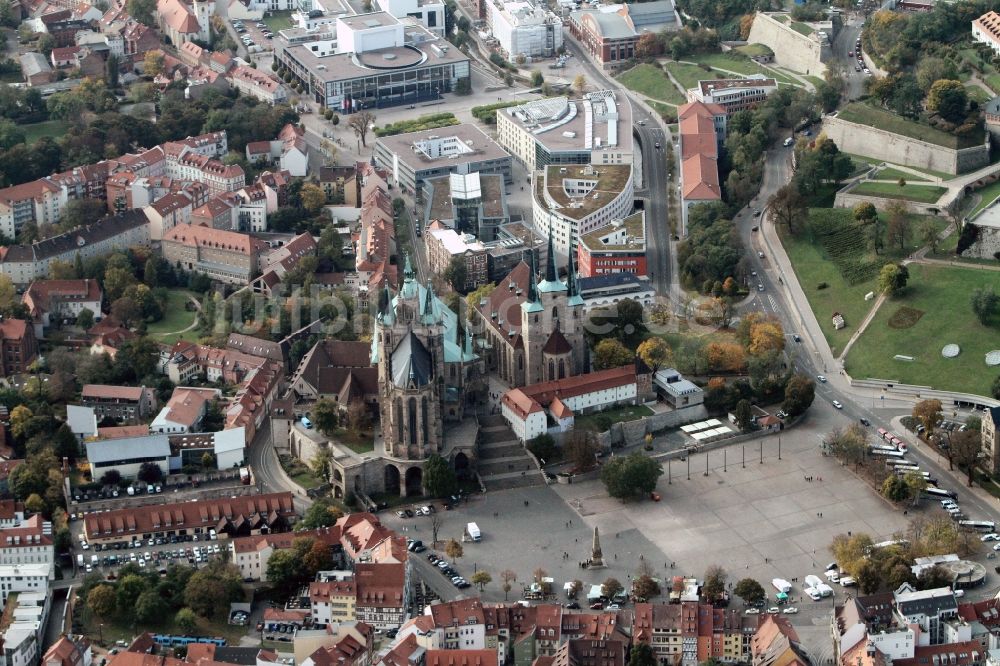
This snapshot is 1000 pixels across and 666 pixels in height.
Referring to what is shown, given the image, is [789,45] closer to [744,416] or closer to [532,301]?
[532,301]

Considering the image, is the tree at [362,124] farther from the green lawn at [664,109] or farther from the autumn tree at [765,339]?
the autumn tree at [765,339]

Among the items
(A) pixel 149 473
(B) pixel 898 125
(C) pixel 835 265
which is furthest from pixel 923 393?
(A) pixel 149 473

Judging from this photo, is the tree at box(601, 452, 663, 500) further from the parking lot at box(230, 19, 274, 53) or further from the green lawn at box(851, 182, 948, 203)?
the parking lot at box(230, 19, 274, 53)

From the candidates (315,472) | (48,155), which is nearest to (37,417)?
(315,472)

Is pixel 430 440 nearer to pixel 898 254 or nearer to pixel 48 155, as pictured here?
pixel 898 254

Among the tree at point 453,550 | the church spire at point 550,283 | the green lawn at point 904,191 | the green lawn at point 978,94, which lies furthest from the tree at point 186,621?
the green lawn at point 978,94

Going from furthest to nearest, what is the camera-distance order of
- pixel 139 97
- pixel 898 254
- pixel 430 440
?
pixel 139 97
pixel 898 254
pixel 430 440

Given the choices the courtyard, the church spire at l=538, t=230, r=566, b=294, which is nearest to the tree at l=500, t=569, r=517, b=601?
the courtyard
